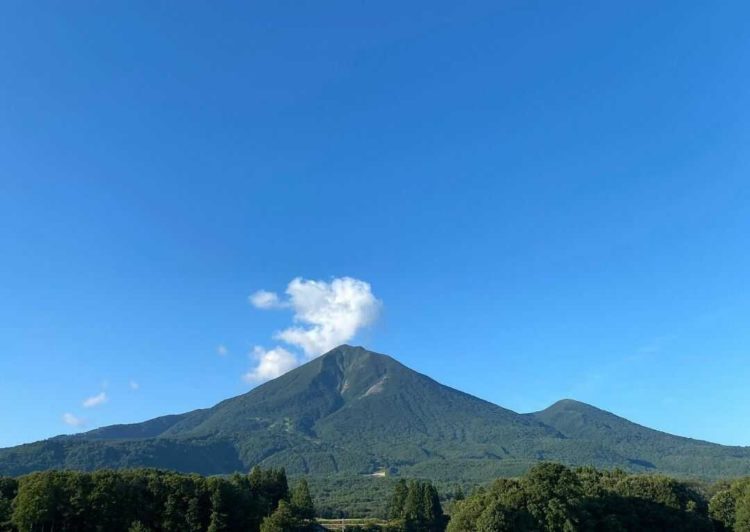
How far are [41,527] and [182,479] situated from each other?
46.7ft

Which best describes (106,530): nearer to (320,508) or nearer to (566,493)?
(566,493)

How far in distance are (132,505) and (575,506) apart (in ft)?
143

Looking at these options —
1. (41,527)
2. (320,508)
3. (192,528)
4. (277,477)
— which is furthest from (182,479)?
(320,508)

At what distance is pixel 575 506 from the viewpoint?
60.7 m

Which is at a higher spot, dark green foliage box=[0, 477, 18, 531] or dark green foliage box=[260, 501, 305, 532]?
dark green foliage box=[0, 477, 18, 531]

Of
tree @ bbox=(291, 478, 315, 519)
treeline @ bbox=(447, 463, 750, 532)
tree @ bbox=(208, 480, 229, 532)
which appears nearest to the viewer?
treeline @ bbox=(447, 463, 750, 532)

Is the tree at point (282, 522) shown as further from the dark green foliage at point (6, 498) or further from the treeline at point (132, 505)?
the dark green foliage at point (6, 498)

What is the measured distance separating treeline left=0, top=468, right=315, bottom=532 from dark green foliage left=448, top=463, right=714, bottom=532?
2039 centimetres

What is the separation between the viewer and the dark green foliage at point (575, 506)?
2312 inches

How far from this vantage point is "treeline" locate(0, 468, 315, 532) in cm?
5988

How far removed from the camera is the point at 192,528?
65562 millimetres

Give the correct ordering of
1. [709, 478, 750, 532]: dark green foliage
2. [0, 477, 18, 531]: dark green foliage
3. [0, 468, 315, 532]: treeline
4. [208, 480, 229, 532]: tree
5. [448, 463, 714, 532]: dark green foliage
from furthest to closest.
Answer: [709, 478, 750, 532]: dark green foliage
[208, 480, 229, 532]: tree
[0, 468, 315, 532]: treeline
[0, 477, 18, 531]: dark green foliage
[448, 463, 714, 532]: dark green foliage

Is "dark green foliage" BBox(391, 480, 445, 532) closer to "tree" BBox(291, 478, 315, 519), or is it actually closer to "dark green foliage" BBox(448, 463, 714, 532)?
"tree" BBox(291, 478, 315, 519)

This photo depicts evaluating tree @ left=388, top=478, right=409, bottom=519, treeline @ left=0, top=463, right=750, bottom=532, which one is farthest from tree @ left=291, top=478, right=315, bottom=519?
tree @ left=388, top=478, right=409, bottom=519
